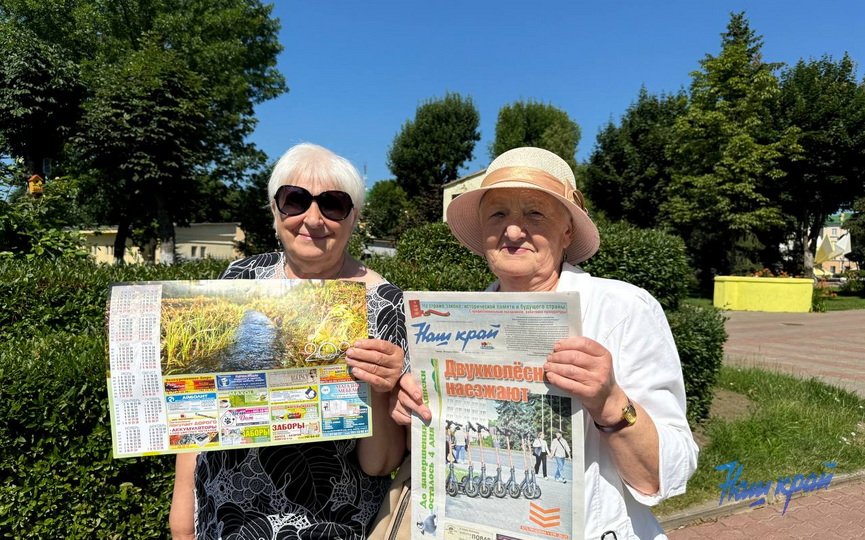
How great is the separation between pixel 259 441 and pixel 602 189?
3228cm

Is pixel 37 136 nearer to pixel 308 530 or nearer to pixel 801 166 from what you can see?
pixel 308 530

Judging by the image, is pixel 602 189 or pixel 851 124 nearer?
pixel 851 124

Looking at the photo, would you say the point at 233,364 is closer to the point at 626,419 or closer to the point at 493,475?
the point at 493,475

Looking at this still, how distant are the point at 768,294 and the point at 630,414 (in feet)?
70.7

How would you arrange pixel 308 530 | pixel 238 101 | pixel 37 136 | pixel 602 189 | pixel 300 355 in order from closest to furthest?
pixel 300 355 < pixel 308 530 < pixel 37 136 < pixel 238 101 < pixel 602 189

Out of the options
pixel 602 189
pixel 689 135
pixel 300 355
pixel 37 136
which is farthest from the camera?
pixel 602 189

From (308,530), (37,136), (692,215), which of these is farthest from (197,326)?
(692,215)

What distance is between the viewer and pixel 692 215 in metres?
25.4

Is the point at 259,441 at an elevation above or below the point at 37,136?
below

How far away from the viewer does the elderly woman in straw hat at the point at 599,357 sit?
1.33 metres

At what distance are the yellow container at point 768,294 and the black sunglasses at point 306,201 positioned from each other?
21.4 m

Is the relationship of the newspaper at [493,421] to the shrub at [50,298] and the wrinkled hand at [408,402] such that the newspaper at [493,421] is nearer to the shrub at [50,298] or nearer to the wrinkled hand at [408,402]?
the wrinkled hand at [408,402]

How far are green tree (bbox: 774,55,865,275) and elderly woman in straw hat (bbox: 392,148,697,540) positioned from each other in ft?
93.0

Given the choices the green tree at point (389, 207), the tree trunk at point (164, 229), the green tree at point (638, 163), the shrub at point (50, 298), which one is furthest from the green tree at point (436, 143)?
the shrub at point (50, 298)
